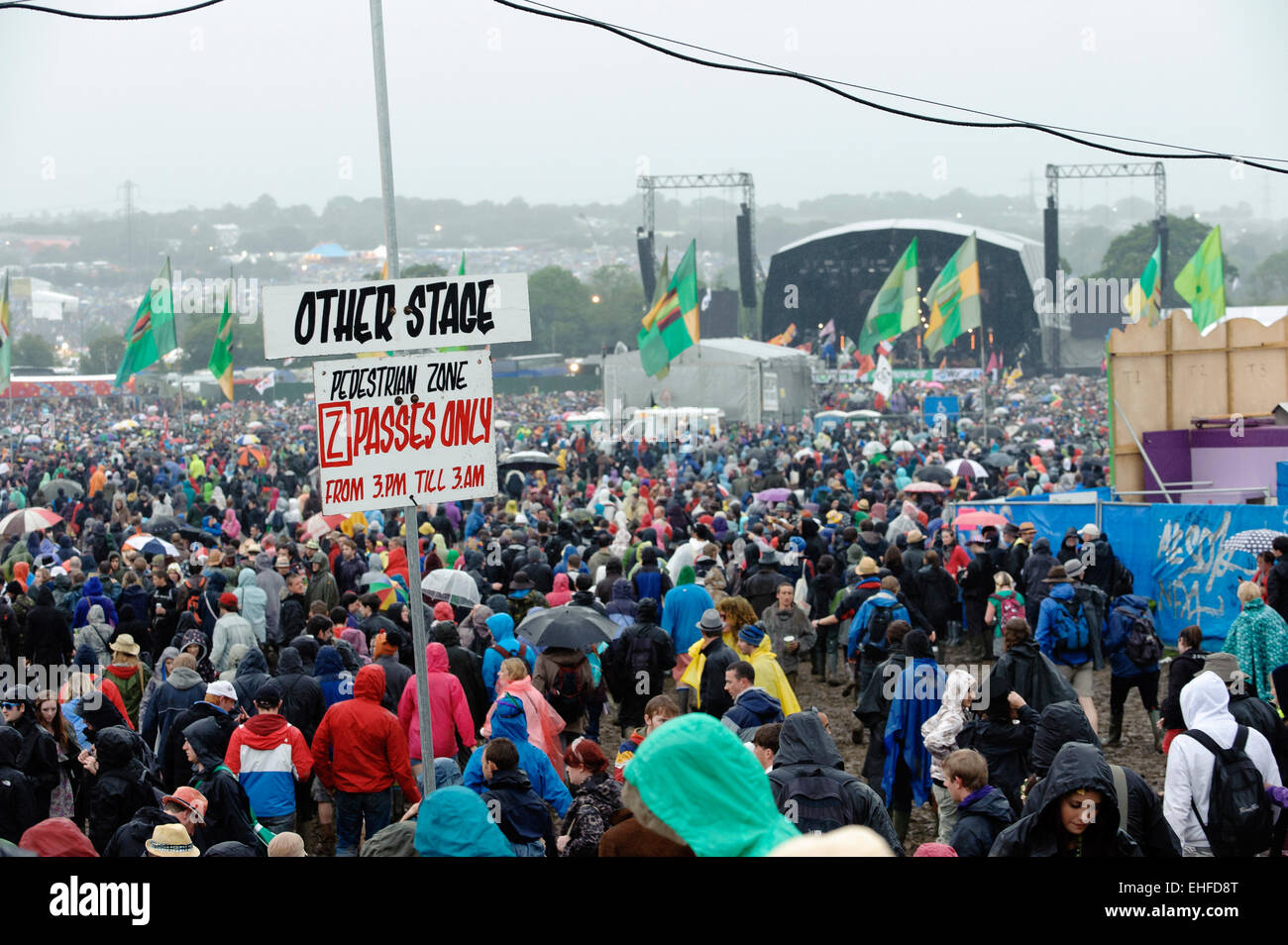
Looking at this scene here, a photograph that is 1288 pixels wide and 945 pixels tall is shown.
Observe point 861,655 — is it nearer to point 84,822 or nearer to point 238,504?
point 84,822

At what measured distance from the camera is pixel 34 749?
22.8 ft

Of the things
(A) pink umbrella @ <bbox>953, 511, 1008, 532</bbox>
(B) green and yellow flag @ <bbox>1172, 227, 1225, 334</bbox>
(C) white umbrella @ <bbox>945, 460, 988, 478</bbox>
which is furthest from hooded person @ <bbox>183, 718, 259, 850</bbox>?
(B) green and yellow flag @ <bbox>1172, 227, 1225, 334</bbox>

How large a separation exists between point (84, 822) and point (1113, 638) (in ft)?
22.1

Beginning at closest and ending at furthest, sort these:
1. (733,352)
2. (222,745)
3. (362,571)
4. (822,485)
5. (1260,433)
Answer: (222,745), (362,571), (1260,433), (822,485), (733,352)

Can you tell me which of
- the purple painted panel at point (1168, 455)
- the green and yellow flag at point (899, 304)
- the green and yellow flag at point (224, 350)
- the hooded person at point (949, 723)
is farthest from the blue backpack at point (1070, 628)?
the green and yellow flag at point (224, 350)

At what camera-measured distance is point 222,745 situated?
6.65 m

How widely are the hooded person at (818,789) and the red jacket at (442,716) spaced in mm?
2857

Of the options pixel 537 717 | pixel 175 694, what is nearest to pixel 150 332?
pixel 175 694

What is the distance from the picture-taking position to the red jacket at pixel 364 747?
6855 mm

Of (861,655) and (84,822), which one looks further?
(861,655)

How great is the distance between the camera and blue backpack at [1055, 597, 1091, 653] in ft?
30.0

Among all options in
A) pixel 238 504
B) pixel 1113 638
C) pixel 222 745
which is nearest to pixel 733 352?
pixel 238 504

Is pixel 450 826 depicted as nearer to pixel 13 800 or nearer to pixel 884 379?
pixel 13 800

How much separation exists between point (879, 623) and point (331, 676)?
11.7 ft
